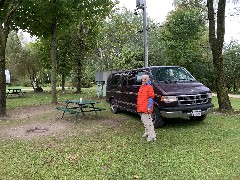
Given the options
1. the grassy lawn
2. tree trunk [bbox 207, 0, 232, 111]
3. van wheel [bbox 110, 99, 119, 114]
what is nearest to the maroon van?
the grassy lawn

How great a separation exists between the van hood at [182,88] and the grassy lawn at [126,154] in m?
1.25

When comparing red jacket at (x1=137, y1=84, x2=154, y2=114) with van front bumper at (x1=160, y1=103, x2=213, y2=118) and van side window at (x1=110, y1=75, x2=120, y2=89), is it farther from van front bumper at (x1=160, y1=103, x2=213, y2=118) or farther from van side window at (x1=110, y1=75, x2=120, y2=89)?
van side window at (x1=110, y1=75, x2=120, y2=89)

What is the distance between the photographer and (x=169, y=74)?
10.9 meters

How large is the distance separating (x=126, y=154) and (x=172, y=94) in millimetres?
3219

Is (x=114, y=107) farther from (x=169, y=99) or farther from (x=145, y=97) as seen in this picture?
(x=145, y=97)

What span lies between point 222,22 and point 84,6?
25.8 ft

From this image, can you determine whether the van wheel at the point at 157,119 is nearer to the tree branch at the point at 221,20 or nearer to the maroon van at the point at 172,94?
the maroon van at the point at 172,94

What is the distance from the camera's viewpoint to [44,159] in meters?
6.82

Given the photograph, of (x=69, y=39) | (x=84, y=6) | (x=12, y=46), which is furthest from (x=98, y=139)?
(x=12, y=46)

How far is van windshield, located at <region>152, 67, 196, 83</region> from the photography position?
10680 mm

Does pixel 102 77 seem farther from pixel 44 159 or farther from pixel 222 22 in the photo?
pixel 44 159

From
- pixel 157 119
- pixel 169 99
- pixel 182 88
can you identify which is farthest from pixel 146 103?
pixel 182 88

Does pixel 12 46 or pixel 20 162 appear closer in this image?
A: pixel 20 162

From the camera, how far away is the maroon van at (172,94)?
31.2 feet
